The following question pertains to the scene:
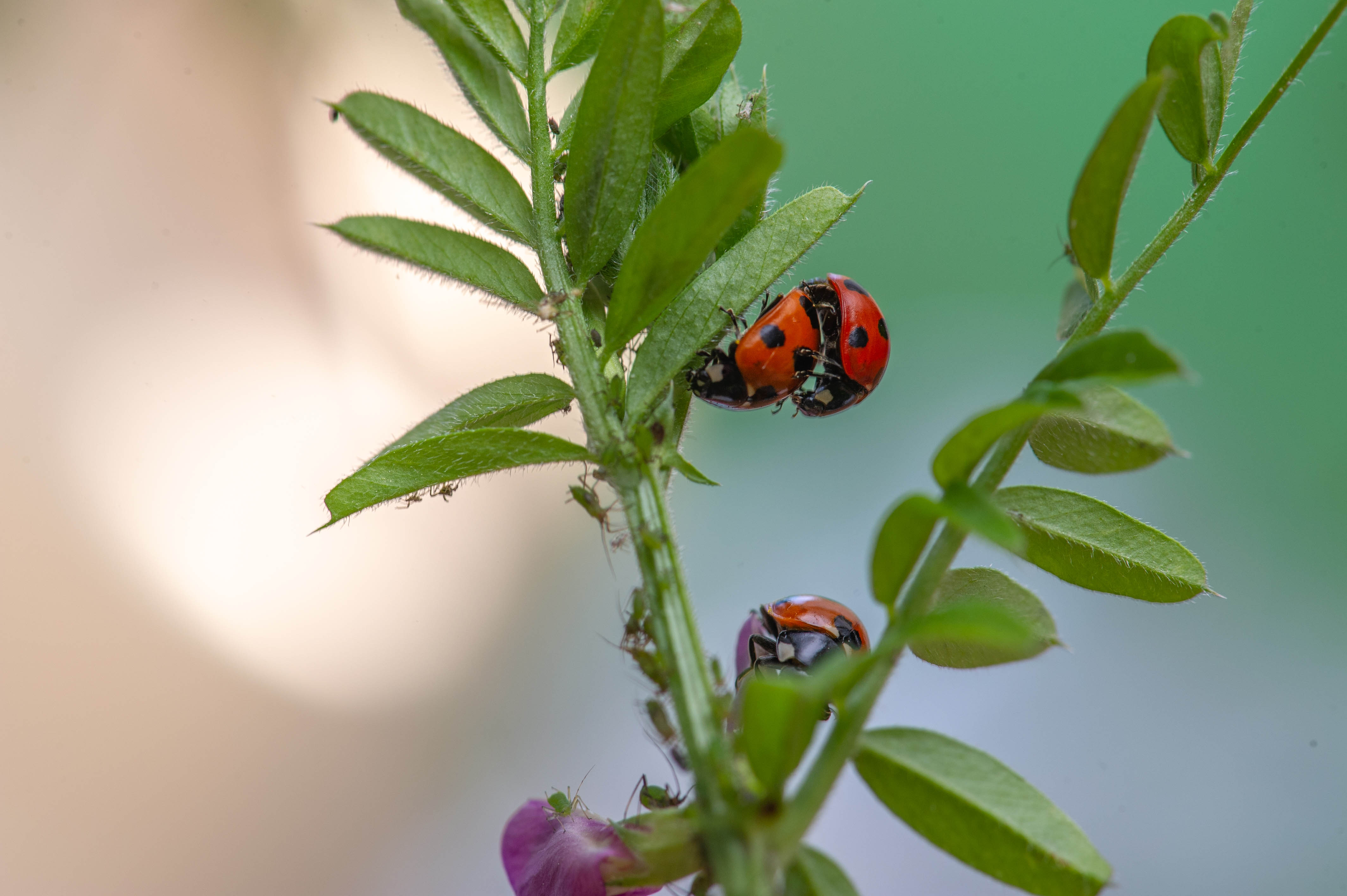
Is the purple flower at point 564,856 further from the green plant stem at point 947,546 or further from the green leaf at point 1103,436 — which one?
the green leaf at point 1103,436

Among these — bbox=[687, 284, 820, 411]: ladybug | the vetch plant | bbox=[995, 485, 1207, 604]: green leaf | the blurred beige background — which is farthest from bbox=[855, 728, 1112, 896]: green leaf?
the blurred beige background

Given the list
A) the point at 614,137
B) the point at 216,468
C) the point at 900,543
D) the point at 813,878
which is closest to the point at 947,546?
the point at 900,543

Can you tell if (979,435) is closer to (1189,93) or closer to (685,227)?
(685,227)

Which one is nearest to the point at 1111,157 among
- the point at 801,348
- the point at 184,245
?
the point at 801,348

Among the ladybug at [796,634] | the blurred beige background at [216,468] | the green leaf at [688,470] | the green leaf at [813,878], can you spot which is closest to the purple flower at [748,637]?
the ladybug at [796,634]

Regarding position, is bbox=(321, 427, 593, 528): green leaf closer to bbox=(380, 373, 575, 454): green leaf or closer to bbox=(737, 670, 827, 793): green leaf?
bbox=(380, 373, 575, 454): green leaf

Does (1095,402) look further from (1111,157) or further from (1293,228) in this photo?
(1293,228)
